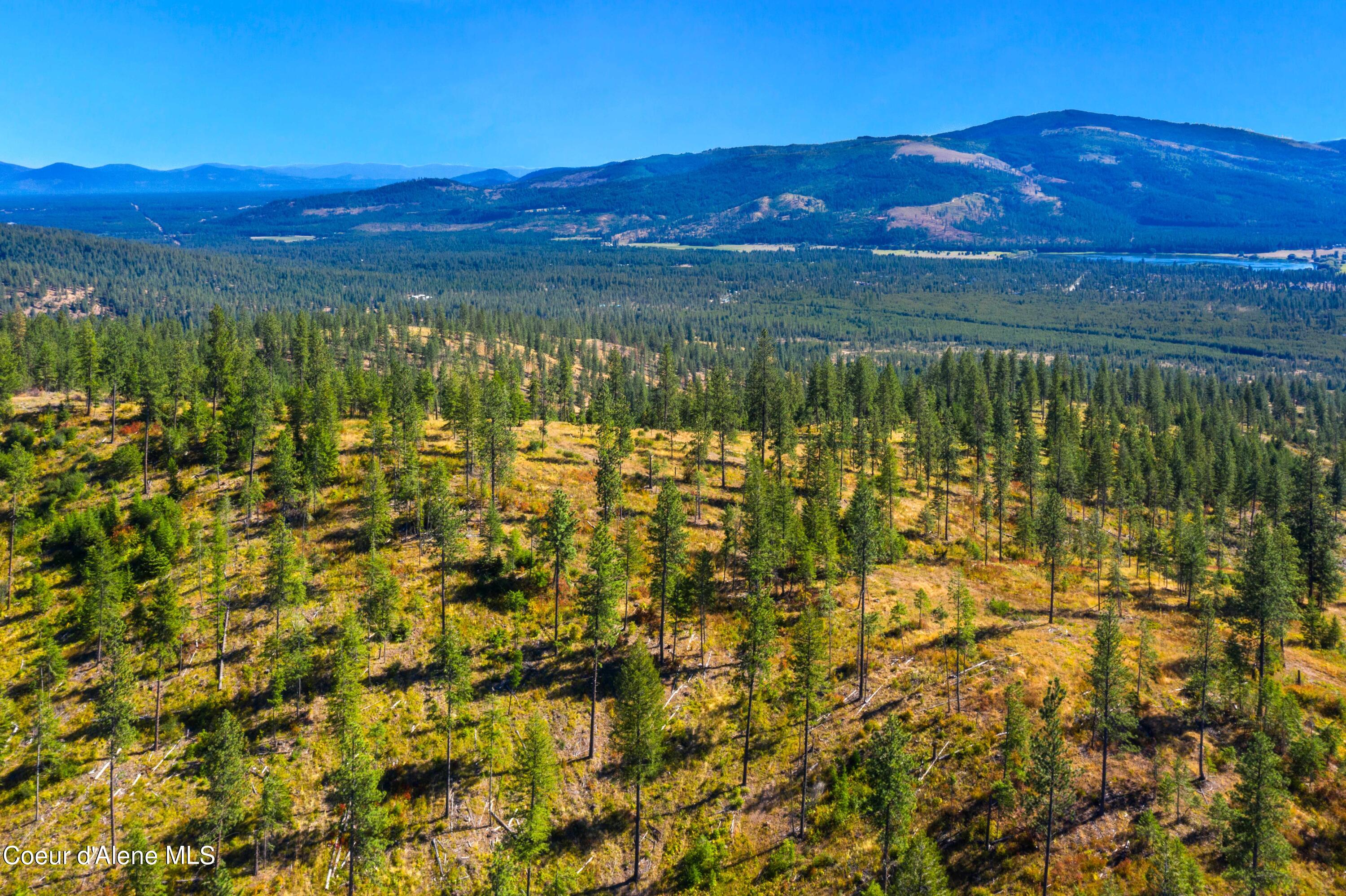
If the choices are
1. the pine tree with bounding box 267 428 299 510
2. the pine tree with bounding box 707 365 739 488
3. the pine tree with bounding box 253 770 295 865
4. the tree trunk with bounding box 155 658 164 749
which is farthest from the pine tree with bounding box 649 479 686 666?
the tree trunk with bounding box 155 658 164 749

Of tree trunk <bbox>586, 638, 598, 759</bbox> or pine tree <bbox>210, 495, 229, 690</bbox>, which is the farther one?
pine tree <bbox>210, 495, 229, 690</bbox>

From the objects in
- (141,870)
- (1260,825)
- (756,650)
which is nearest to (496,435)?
(756,650)

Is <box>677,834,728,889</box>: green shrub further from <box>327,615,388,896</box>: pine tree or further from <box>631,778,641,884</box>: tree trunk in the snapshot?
<box>327,615,388,896</box>: pine tree

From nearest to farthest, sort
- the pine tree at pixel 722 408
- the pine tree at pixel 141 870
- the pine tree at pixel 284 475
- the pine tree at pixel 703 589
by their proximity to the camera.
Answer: the pine tree at pixel 141 870 < the pine tree at pixel 703 589 < the pine tree at pixel 284 475 < the pine tree at pixel 722 408

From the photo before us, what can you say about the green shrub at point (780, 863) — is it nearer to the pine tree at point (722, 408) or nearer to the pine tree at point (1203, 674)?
the pine tree at point (1203, 674)

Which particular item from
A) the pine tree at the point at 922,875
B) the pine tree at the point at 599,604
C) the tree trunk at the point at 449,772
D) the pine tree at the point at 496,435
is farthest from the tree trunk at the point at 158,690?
→ the pine tree at the point at 922,875

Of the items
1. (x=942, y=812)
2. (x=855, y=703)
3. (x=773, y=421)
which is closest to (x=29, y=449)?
(x=773, y=421)
